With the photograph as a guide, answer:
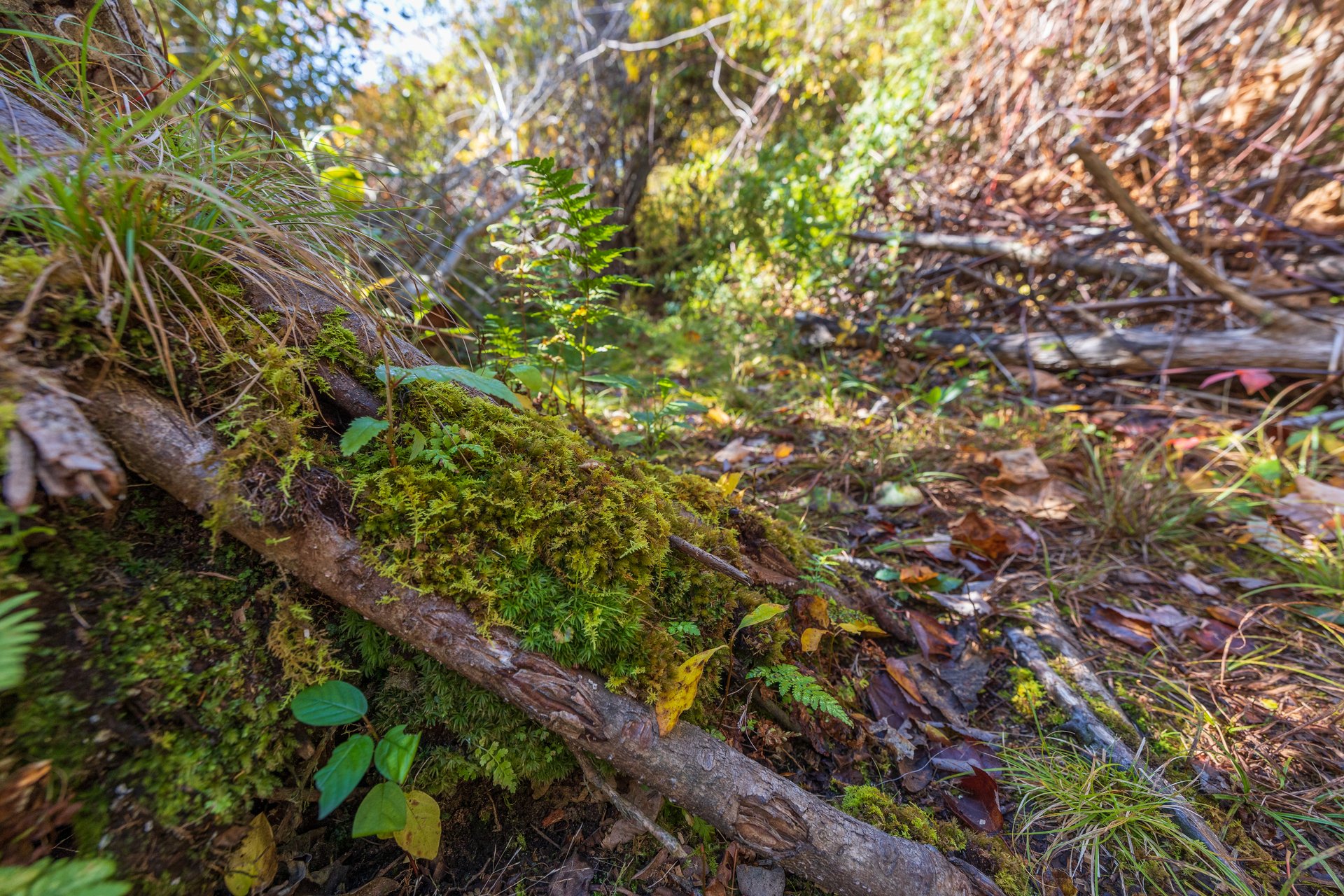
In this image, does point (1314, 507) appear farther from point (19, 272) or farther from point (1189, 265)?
point (19, 272)

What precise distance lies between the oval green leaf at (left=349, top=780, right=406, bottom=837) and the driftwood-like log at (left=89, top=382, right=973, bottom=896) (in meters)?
0.24

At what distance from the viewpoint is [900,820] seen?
4.12 feet

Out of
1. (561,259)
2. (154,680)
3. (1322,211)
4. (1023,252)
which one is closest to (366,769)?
(154,680)

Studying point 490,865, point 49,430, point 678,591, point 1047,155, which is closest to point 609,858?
point 490,865

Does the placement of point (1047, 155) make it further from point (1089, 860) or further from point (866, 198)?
point (1089, 860)

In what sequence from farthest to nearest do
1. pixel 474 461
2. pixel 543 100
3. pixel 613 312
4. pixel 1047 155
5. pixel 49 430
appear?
pixel 543 100, pixel 1047 155, pixel 613 312, pixel 474 461, pixel 49 430

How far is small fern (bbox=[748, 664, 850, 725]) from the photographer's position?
129cm

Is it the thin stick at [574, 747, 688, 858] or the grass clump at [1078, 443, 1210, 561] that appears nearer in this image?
the thin stick at [574, 747, 688, 858]

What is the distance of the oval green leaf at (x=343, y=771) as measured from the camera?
0.95m

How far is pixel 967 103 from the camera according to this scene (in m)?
4.80

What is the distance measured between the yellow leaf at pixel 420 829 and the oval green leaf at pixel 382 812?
23 mm

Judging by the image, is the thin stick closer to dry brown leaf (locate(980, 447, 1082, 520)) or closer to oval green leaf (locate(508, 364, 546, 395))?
oval green leaf (locate(508, 364, 546, 395))

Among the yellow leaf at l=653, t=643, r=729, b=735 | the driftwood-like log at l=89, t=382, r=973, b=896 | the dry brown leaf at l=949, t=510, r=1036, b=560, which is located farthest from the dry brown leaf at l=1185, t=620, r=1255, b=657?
the yellow leaf at l=653, t=643, r=729, b=735

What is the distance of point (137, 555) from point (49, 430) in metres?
0.42
